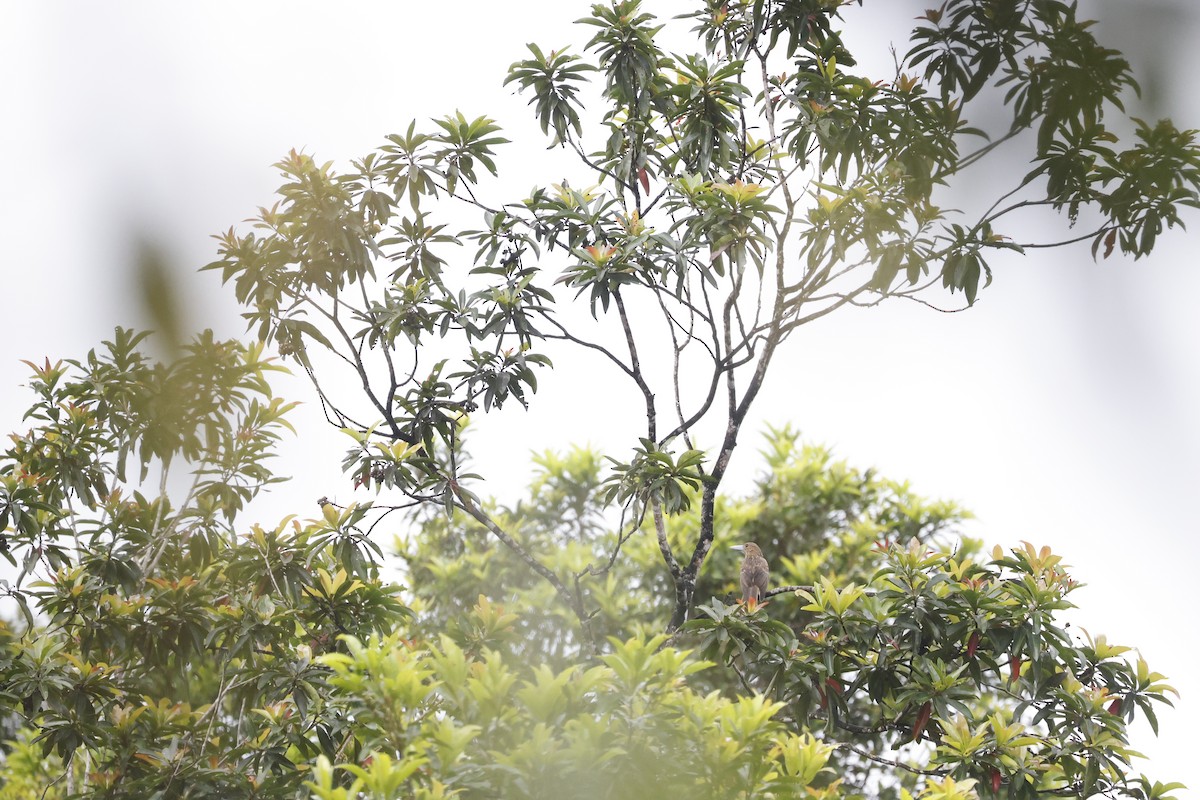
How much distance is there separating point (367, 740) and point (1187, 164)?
1961 millimetres

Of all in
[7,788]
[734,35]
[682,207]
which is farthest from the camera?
[7,788]

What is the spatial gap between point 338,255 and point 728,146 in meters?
1.49

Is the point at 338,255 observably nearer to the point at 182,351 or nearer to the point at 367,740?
the point at 367,740

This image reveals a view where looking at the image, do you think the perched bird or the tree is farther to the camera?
the perched bird

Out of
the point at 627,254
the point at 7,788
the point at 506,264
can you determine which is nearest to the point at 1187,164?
the point at 627,254

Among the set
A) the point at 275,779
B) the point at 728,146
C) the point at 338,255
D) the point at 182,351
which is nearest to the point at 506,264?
the point at 338,255

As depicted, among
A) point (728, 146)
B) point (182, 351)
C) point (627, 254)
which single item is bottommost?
point (182, 351)

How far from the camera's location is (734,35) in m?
4.13

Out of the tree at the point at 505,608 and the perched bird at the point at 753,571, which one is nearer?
the tree at the point at 505,608

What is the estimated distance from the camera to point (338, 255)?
3.60 meters

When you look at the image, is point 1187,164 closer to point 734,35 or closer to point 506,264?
point 506,264

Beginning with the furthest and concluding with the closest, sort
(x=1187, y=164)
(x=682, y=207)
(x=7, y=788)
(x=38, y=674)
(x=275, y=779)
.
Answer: (x=7, y=788)
(x=682, y=207)
(x=38, y=674)
(x=275, y=779)
(x=1187, y=164)

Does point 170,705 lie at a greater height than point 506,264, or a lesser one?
lesser

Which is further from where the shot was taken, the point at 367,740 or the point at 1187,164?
the point at 367,740
